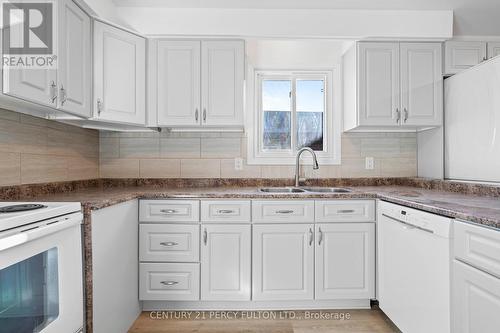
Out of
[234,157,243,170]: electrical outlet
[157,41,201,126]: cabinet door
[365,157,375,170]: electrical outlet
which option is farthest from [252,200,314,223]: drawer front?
[365,157,375,170]: electrical outlet

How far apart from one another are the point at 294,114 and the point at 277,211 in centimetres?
115

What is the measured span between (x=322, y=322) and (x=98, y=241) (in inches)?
61.7

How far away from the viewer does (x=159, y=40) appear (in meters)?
2.38

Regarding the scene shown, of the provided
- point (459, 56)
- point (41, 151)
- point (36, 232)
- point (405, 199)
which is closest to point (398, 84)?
point (459, 56)

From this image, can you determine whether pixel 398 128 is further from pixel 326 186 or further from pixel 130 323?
pixel 130 323

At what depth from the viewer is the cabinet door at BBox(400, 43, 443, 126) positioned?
2.44 metres

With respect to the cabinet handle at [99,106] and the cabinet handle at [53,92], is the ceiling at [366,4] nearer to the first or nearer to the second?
the cabinet handle at [99,106]

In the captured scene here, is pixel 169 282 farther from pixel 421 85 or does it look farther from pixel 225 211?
pixel 421 85

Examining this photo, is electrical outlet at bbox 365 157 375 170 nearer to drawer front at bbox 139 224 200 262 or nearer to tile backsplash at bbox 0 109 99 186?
drawer front at bbox 139 224 200 262

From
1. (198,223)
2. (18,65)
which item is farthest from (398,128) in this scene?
(18,65)

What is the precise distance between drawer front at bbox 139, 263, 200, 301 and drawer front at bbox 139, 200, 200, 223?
1.08 feet

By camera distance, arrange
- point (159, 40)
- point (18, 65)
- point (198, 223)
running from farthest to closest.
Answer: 1. point (159, 40)
2. point (198, 223)
3. point (18, 65)

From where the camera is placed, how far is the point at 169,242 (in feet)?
6.98

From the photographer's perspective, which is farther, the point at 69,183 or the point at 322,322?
the point at 69,183
